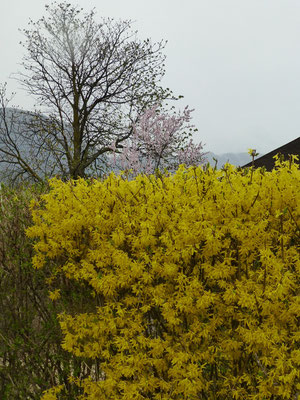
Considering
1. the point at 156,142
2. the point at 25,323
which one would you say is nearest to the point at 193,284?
the point at 25,323

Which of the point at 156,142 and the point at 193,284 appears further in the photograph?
the point at 156,142

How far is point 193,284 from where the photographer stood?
316 cm

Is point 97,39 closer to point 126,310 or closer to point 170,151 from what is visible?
point 170,151

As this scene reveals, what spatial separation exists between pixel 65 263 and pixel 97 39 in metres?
15.5

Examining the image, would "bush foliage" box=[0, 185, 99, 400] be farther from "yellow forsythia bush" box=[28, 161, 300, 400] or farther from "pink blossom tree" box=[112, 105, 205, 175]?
"pink blossom tree" box=[112, 105, 205, 175]

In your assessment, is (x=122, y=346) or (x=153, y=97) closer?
(x=122, y=346)

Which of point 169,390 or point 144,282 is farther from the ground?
point 144,282

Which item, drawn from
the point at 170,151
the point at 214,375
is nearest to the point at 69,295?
the point at 214,375

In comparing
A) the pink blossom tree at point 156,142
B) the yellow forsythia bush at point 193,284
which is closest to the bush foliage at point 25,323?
the yellow forsythia bush at point 193,284

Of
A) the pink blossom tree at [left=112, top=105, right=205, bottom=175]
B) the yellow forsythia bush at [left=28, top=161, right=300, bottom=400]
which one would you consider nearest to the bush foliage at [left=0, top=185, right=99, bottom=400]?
the yellow forsythia bush at [left=28, top=161, right=300, bottom=400]

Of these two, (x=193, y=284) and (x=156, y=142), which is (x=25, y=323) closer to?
(x=193, y=284)

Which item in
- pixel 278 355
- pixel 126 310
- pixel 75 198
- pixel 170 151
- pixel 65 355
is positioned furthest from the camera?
pixel 170 151

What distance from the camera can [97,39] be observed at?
17438 millimetres

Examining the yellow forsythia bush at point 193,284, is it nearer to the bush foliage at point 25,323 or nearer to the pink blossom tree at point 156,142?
the bush foliage at point 25,323
